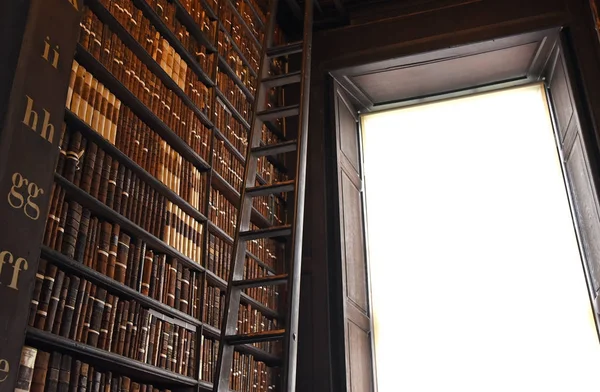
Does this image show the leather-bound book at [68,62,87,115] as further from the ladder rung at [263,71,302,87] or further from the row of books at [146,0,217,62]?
the ladder rung at [263,71,302,87]

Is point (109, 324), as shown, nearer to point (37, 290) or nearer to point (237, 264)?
point (37, 290)

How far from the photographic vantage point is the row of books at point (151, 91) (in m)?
2.38

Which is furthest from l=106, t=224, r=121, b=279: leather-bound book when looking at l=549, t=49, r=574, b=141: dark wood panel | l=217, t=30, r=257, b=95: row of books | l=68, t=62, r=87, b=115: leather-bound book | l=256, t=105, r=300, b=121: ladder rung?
l=549, t=49, r=574, b=141: dark wood panel

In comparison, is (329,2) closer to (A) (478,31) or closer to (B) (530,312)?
(A) (478,31)

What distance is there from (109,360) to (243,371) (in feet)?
3.69

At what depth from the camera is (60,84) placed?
1.88 metres

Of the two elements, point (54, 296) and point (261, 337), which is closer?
point (54, 296)

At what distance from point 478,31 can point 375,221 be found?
149 cm

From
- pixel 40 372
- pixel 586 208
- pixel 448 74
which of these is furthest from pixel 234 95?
pixel 586 208

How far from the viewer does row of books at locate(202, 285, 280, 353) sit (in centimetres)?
291

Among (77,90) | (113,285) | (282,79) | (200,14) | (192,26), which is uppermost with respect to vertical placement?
(200,14)

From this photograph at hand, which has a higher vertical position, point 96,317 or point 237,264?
point 237,264

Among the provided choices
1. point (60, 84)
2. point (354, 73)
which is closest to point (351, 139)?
point (354, 73)

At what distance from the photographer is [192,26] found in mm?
3166
